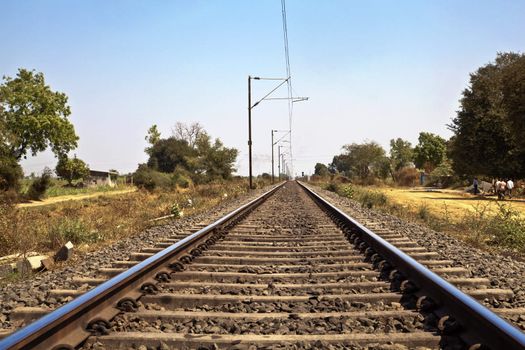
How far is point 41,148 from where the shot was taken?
59.9 metres

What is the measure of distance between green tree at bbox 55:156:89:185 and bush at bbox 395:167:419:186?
48.4m

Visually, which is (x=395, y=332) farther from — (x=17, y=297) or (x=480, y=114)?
(x=480, y=114)

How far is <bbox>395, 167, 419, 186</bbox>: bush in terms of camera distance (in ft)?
209

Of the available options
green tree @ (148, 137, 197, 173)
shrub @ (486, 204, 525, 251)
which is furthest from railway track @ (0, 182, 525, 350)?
green tree @ (148, 137, 197, 173)

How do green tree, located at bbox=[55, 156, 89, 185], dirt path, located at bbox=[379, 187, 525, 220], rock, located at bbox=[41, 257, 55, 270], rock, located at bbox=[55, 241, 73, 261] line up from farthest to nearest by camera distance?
green tree, located at bbox=[55, 156, 89, 185], dirt path, located at bbox=[379, 187, 525, 220], rock, located at bbox=[55, 241, 73, 261], rock, located at bbox=[41, 257, 55, 270]

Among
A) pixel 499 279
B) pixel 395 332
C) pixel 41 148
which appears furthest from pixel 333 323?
pixel 41 148

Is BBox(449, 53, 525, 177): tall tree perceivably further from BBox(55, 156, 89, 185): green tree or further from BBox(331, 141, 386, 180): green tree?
BBox(55, 156, 89, 185): green tree

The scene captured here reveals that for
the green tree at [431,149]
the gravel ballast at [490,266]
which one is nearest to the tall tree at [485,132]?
the gravel ballast at [490,266]

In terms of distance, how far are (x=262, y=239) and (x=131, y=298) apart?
403 cm

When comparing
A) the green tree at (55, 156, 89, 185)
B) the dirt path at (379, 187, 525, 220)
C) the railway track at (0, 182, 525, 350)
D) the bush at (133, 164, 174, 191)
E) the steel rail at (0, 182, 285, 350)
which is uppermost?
the green tree at (55, 156, 89, 185)

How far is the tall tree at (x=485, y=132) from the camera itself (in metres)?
36.3

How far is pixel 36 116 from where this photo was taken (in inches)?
2340

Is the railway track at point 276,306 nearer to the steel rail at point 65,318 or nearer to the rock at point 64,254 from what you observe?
the steel rail at point 65,318

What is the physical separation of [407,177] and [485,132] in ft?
91.5
